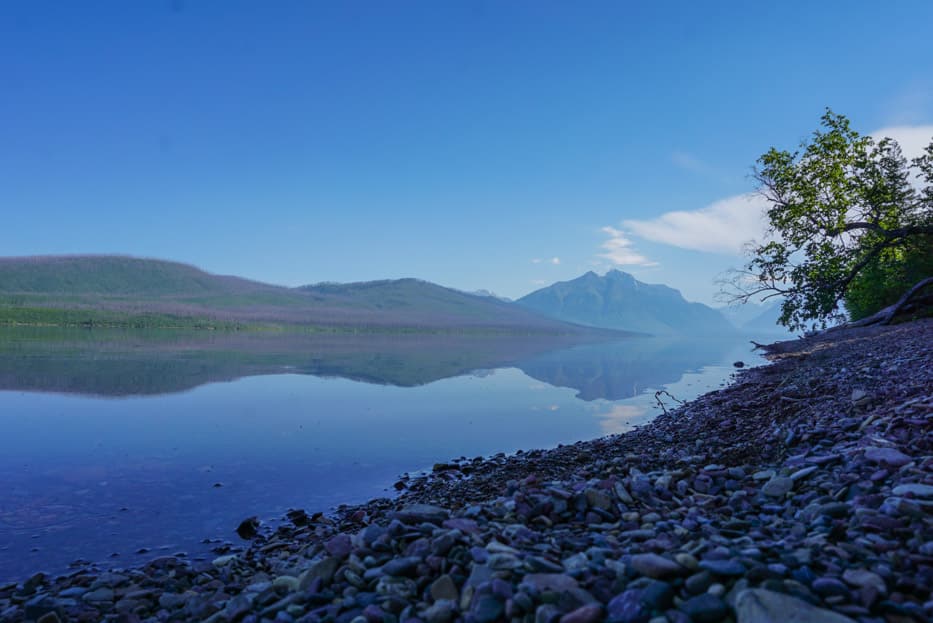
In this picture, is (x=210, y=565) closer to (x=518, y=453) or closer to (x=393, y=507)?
(x=393, y=507)

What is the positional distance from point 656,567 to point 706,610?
0.54m

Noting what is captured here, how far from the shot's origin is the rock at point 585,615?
3.38 meters

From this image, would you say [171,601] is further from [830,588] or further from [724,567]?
[830,588]

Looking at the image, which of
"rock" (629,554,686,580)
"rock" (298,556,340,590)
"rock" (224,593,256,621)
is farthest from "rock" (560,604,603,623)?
"rock" (224,593,256,621)

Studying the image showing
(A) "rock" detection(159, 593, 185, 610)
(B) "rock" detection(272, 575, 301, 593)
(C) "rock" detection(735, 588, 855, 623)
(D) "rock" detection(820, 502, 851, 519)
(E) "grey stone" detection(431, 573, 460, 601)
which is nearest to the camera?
(C) "rock" detection(735, 588, 855, 623)

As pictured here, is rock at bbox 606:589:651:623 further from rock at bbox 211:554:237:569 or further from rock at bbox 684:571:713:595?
rock at bbox 211:554:237:569

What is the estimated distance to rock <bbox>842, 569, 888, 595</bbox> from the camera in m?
3.36

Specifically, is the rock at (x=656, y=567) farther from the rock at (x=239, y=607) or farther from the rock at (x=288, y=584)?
the rock at (x=239, y=607)

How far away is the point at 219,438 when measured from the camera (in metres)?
15.2

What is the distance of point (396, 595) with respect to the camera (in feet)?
13.9

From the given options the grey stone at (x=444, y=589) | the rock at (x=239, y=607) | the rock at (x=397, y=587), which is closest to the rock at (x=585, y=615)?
the grey stone at (x=444, y=589)

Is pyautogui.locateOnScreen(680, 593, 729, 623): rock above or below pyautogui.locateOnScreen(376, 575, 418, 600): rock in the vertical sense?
above

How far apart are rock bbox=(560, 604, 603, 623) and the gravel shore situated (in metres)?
0.01

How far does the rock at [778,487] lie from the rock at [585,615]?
3457 millimetres
